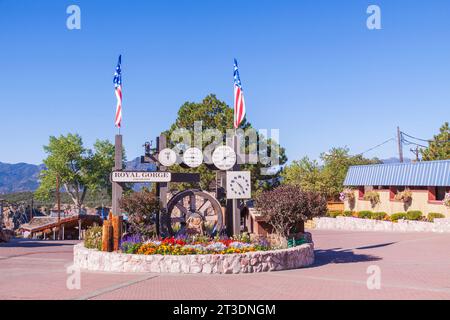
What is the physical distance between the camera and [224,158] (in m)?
18.8

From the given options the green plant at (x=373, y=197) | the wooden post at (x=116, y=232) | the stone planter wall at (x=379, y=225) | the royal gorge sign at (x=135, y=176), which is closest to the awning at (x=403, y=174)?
the green plant at (x=373, y=197)

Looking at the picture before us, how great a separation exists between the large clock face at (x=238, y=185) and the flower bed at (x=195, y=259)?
3045 mm

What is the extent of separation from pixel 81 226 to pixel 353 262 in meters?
29.4

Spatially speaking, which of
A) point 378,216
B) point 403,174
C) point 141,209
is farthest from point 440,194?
point 141,209

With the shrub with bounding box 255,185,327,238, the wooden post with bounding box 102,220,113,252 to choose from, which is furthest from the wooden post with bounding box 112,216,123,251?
the shrub with bounding box 255,185,327,238

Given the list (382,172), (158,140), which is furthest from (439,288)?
(382,172)

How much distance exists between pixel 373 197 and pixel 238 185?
78.6ft

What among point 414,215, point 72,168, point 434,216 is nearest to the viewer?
point 434,216

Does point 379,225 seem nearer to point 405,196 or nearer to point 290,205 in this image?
point 405,196

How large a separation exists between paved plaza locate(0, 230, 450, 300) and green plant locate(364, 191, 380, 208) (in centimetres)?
2106

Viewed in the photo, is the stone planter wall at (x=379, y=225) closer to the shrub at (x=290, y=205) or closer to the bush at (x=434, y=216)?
the bush at (x=434, y=216)

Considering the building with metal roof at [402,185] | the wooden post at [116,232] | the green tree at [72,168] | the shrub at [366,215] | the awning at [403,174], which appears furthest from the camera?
the green tree at [72,168]

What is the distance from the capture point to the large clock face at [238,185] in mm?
18406
